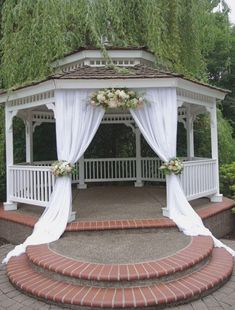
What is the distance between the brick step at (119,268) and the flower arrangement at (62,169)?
1480 mm

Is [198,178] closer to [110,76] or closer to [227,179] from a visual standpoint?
[227,179]

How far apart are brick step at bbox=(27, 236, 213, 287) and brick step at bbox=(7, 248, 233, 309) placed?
0.25 feet

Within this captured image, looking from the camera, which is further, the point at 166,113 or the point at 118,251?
the point at 166,113

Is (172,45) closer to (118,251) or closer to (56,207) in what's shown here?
(56,207)

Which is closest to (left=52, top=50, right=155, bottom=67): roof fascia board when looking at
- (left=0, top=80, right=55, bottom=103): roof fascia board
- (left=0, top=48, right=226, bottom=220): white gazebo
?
(left=0, top=48, right=226, bottom=220): white gazebo

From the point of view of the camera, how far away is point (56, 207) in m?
5.89

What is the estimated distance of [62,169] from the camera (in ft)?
19.1

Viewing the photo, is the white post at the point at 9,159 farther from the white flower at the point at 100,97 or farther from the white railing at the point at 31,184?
the white flower at the point at 100,97

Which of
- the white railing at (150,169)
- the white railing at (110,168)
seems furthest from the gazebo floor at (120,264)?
the white railing at (110,168)

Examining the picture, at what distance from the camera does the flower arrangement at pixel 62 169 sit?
5844 mm

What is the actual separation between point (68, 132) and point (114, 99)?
39.1 inches

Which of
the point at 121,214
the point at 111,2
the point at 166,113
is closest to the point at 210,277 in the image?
the point at 121,214

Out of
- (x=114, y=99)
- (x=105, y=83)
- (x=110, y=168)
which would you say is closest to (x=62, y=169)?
(x=114, y=99)

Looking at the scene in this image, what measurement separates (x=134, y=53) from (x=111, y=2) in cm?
148
